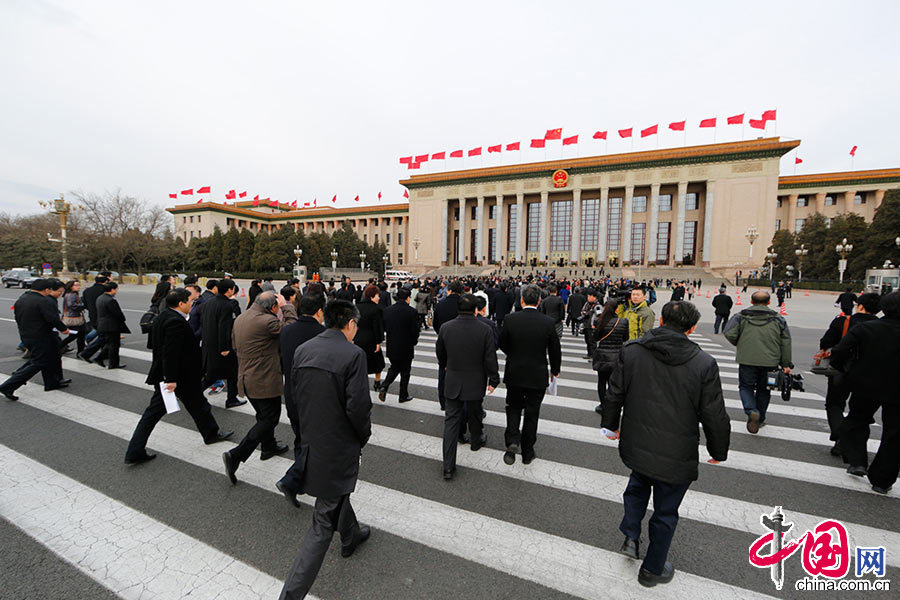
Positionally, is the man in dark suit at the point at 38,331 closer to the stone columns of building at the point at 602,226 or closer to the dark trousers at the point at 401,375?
the dark trousers at the point at 401,375

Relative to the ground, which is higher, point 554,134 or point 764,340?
point 554,134

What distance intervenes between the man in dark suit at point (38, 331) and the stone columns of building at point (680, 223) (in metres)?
59.1

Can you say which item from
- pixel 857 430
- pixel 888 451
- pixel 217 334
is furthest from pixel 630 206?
pixel 217 334

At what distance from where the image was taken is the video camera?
4988 mm

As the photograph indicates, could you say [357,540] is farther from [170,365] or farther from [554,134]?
[554,134]

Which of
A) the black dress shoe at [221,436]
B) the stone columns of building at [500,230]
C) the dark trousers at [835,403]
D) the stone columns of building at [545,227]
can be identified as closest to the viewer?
the dark trousers at [835,403]

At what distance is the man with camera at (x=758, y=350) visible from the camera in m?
4.93

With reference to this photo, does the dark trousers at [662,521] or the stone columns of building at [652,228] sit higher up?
the stone columns of building at [652,228]

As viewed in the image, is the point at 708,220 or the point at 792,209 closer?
the point at 708,220

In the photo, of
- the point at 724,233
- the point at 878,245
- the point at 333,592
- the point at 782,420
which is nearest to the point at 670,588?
the point at 333,592

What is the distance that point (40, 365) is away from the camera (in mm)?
6012

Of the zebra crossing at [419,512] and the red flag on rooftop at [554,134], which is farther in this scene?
the red flag on rooftop at [554,134]

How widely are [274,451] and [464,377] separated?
2352 mm

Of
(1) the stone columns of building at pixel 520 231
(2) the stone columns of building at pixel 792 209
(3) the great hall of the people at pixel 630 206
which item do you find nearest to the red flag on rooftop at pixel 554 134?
(3) the great hall of the people at pixel 630 206
